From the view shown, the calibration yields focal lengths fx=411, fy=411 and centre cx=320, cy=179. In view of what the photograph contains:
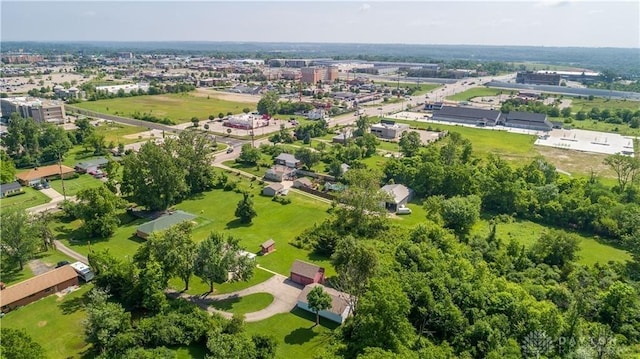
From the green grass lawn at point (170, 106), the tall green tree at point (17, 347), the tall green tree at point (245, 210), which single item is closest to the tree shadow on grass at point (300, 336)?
the tall green tree at point (17, 347)

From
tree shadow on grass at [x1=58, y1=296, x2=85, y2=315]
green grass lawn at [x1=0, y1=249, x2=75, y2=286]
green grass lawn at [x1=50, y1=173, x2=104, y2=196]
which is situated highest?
green grass lawn at [x1=50, y1=173, x2=104, y2=196]

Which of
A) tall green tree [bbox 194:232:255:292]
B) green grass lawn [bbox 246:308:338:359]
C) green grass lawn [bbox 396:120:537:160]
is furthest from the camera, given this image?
green grass lawn [bbox 396:120:537:160]

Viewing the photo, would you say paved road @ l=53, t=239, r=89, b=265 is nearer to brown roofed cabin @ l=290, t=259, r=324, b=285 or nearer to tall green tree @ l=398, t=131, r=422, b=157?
brown roofed cabin @ l=290, t=259, r=324, b=285

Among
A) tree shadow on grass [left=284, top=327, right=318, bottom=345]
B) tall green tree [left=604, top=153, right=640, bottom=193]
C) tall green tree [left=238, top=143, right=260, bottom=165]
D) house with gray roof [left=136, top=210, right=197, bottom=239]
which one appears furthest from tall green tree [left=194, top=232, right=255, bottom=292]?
tall green tree [left=604, top=153, right=640, bottom=193]

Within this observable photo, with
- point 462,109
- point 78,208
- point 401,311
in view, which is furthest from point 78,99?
point 401,311

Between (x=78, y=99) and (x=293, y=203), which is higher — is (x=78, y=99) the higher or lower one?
the higher one

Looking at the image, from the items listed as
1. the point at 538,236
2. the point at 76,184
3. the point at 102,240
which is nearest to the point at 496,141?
the point at 538,236

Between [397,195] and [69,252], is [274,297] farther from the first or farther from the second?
[397,195]

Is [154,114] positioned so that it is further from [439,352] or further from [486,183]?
[439,352]
